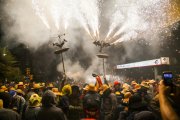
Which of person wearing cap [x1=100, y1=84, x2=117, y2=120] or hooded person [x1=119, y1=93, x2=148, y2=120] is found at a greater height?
hooded person [x1=119, y1=93, x2=148, y2=120]

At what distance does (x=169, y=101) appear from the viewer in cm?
183

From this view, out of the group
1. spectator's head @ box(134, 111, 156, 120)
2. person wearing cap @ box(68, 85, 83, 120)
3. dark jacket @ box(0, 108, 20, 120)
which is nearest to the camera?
spectator's head @ box(134, 111, 156, 120)

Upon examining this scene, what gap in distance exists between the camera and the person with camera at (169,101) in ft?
5.88

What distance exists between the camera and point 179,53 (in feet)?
73.3

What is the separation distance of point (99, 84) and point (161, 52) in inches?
650

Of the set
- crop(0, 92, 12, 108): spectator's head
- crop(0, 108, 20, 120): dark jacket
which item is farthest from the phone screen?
crop(0, 92, 12, 108): spectator's head

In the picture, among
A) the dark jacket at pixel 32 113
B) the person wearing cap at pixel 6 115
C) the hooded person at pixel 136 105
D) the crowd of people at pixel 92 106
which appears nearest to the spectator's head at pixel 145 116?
the crowd of people at pixel 92 106

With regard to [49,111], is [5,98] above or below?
above

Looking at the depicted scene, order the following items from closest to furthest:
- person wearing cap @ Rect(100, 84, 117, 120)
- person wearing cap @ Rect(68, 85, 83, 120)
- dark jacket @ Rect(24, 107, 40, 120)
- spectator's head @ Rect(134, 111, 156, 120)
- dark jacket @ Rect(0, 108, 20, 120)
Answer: spectator's head @ Rect(134, 111, 156, 120), dark jacket @ Rect(0, 108, 20, 120), dark jacket @ Rect(24, 107, 40, 120), person wearing cap @ Rect(68, 85, 83, 120), person wearing cap @ Rect(100, 84, 117, 120)

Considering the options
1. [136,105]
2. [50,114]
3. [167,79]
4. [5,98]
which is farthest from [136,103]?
[167,79]

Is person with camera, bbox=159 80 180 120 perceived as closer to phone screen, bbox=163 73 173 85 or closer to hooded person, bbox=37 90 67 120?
phone screen, bbox=163 73 173 85

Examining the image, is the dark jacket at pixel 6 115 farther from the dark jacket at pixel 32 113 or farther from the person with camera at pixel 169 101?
the person with camera at pixel 169 101

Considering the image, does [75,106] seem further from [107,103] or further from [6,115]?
[6,115]

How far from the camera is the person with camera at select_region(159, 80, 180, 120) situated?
1792 millimetres
